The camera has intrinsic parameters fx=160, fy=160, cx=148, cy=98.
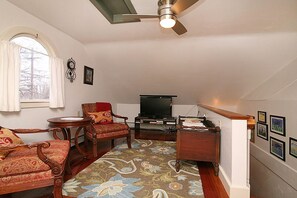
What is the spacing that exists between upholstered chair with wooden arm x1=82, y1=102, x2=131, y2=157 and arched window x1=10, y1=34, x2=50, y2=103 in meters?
0.84

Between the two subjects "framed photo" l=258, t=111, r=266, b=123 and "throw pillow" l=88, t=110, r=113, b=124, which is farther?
"framed photo" l=258, t=111, r=266, b=123

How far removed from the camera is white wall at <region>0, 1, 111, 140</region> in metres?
2.05

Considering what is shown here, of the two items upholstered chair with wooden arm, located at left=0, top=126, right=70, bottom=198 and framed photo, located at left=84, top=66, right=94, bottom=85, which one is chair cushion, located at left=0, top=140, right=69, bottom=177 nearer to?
upholstered chair with wooden arm, located at left=0, top=126, right=70, bottom=198

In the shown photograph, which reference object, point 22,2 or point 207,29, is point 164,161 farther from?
point 22,2

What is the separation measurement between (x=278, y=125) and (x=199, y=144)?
1980mm

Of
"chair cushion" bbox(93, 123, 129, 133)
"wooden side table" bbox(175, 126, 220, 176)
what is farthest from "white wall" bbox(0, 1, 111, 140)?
"wooden side table" bbox(175, 126, 220, 176)

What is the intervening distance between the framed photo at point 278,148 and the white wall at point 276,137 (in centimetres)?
7

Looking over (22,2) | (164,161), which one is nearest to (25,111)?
(22,2)

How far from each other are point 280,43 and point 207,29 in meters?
1.48

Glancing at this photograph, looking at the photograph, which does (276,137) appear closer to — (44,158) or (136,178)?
(136,178)

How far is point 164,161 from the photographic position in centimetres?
255

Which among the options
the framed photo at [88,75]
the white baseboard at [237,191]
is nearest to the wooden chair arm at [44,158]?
the white baseboard at [237,191]

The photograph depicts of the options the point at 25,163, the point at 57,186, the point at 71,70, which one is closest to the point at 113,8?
the point at 71,70

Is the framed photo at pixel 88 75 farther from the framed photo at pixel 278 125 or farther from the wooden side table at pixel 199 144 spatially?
the framed photo at pixel 278 125
